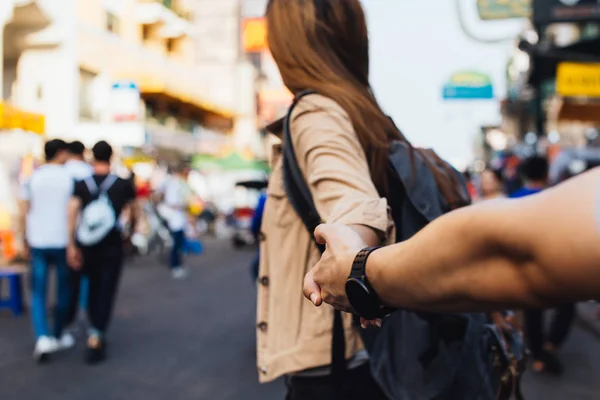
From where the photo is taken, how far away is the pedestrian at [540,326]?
6.04 meters

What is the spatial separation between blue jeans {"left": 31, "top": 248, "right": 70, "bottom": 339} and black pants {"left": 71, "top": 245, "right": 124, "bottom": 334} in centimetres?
22

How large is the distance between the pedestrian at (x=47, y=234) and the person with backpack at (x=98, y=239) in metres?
0.23

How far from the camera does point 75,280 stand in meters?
6.48

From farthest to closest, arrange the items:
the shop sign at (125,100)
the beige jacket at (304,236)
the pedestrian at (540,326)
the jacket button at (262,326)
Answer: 1. the shop sign at (125,100)
2. the pedestrian at (540,326)
3. the jacket button at (262,326)
4. the beige jacket at (304,236)

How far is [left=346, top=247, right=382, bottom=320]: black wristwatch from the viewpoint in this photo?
119cm

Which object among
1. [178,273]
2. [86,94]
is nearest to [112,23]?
[86,94]

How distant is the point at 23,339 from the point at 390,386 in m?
6.05

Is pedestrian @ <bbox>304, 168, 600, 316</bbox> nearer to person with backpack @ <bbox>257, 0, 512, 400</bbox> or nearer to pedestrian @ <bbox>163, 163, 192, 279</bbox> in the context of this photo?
person with backpack @ <bbox>257, 0, 512, 400</bbox>

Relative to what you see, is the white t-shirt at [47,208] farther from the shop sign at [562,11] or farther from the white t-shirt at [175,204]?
the shop sign at [562,11]

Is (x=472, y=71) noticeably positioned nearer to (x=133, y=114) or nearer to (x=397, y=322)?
(x=133, y=114)

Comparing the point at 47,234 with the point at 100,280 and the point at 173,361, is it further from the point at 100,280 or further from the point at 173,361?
the point at 173,361

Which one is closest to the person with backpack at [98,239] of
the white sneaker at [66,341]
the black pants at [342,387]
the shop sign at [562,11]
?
the white sneaker at [66,341]

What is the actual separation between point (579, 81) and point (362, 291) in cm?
1064

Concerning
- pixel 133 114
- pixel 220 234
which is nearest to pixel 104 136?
pixel 133 114
